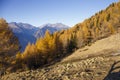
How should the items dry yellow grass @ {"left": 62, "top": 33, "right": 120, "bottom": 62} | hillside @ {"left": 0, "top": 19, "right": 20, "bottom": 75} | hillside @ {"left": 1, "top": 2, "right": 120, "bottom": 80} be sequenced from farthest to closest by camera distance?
1. dry yellow grass @ {"left": 62, "top": 33, "right": 120, "bottom": 62}
2. hillside @ {"left": 0, "top": 19, "right": 20, "bottom": 75}
3. hillside @ {"left": 1, "top": 2, "right": 120, "bottom": 80}

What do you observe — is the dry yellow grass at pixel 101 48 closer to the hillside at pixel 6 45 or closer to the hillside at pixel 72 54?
the hillside at pixel 72 54

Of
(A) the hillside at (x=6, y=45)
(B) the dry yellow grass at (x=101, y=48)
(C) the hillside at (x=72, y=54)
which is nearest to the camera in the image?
(C) the hillside at (x=72, y=54)

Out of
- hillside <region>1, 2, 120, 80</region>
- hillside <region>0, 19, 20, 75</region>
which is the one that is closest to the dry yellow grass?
hillside <region>1, 2, 120, 80</region>

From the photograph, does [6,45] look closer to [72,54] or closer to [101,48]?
[101,48]

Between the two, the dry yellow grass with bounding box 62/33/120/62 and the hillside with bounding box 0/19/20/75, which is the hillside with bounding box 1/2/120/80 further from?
the hillside with bounding box 0/19/20/75

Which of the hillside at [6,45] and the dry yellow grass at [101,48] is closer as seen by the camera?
the hillside at [6,45]

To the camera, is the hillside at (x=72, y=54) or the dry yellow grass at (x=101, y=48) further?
the dry yellow grass at (x=101, y=48)

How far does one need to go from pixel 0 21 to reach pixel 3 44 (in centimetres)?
381

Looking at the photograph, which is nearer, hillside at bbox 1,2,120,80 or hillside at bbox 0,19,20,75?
hillside at bbox 1,2,120,80

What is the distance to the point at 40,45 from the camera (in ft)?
244

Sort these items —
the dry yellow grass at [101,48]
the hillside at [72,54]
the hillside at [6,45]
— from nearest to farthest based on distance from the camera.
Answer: the hillside at [72,54]
the hillside at [6,45]
the dry yellow grass at [101,48]

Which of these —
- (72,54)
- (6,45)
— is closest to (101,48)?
(72,54)

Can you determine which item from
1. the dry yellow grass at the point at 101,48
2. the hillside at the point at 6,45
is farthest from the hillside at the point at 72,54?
the hillside at the point at 6,45

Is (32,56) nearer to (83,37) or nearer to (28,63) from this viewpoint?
(28,63)
